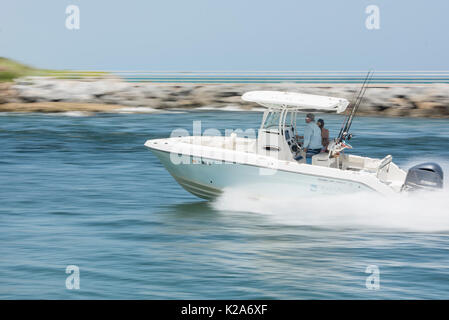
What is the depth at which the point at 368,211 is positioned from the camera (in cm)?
1185

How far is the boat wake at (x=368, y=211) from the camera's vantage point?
460 inches

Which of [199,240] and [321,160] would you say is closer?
[199,240]

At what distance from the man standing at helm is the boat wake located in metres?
0.89

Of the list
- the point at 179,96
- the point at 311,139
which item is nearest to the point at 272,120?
the point at 311,139

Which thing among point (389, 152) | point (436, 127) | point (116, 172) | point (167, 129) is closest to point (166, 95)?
point (167, 129)

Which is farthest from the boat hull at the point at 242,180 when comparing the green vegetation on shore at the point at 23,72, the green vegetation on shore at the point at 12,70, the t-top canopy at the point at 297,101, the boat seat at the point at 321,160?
the green vegetation on shore at the point at 12,70

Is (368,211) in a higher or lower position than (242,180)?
lower

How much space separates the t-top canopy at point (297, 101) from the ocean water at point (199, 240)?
1.63 metres

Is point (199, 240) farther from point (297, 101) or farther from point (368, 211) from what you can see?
point (297, 101)

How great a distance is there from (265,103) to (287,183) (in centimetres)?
159

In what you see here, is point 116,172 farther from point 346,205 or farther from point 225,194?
point 346,205

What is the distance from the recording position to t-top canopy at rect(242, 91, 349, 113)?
1204cm

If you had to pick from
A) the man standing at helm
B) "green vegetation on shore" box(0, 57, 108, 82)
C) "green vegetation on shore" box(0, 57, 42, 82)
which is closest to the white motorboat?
the man standing at helm

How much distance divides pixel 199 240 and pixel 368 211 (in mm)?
3099
